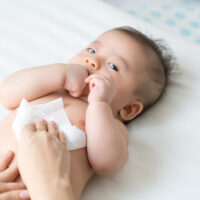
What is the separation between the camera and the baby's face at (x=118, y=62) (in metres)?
1.30

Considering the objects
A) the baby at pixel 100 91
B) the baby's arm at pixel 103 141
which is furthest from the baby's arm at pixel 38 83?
the baby's arm at pixel 103 141

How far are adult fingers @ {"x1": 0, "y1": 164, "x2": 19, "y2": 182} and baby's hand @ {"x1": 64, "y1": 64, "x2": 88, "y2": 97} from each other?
0.35 meters

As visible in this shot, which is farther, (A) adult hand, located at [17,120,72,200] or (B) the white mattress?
(B) the white mattress

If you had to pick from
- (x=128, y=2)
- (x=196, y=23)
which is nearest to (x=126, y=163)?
(x=196, y=23)

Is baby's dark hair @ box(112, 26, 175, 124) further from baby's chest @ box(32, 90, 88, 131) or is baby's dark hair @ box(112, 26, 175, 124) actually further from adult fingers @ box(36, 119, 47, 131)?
adult fingers @ box(36, 119, 47, 131)

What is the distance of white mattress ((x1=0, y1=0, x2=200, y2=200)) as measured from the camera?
1167 millimetres

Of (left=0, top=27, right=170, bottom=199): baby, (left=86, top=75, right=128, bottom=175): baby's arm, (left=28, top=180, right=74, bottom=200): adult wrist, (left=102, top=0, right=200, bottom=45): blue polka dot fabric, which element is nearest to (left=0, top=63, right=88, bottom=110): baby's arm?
(left=0, top=27, right=170, bottom=199): baby

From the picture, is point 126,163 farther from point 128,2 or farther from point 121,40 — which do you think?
point 128,2

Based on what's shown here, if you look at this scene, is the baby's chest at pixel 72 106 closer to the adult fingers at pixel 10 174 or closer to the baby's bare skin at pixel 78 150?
the baby's bare skin at pixel 78 150

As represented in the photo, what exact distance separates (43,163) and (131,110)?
56 cm

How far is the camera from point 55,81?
1215 millimetres

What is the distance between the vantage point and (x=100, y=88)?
116 cm

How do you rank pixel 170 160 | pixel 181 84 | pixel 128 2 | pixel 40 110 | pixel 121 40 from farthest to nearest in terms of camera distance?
pixel 128 2 → pixel 181 84 → pixel 121 40 → pixel 170 160 → pixel 40 110

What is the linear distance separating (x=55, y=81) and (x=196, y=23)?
1297mm
